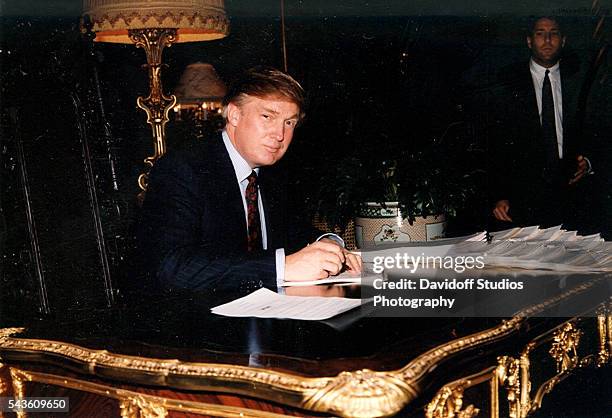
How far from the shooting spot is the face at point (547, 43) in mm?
3316

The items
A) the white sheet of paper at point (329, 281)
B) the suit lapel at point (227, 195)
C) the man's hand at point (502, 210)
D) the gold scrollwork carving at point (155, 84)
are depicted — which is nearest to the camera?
the white sheet of paper at point (329, 281)

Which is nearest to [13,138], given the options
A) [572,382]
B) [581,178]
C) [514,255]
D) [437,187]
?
[514,255]

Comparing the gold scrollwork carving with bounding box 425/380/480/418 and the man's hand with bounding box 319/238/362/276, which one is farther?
the man's hand with bounding box 319/238/362/276

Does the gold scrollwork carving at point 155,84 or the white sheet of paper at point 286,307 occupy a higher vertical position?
the gold scrollwork carving at point 155,84

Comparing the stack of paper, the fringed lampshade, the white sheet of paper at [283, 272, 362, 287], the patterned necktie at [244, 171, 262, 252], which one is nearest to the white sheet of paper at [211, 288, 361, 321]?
the white sheet of paper at [283, 272, 362, 287]

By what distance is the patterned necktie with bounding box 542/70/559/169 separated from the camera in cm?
325

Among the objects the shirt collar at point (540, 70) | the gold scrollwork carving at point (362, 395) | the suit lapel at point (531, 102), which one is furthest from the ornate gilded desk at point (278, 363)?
the shirt collar at point (540, 70)

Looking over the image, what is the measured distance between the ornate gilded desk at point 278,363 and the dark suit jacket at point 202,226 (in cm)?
25

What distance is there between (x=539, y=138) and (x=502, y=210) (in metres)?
0.49

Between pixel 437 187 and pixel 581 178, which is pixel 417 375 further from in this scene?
pixel 581 178

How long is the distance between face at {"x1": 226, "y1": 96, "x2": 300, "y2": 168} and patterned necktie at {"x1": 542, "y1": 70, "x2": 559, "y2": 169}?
53.9 inches

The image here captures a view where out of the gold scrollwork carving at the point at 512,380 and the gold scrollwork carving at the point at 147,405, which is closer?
the gold scrollwork carving at the point at 147,405

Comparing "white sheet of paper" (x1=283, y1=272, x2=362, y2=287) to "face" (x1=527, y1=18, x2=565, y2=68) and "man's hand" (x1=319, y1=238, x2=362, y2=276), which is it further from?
"face" (x1=527, y1=18, x2=565, y2=68)

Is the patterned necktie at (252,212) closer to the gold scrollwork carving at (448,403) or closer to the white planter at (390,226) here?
the white planter at (390,226)
